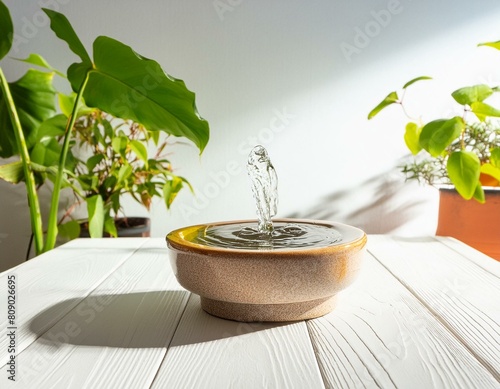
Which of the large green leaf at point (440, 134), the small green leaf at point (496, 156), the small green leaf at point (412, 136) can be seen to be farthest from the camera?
the small green leaf at point (412, 136)

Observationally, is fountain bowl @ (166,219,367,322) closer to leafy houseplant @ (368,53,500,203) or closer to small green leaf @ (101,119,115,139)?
leafy houseplant @ (368,53,500,203)

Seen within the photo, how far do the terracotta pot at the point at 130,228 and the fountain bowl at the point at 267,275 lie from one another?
1.21 m

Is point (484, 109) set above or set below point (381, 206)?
above

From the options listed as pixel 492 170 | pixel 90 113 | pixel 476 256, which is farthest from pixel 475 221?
pixel 90 113

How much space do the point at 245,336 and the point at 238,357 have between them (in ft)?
0.21

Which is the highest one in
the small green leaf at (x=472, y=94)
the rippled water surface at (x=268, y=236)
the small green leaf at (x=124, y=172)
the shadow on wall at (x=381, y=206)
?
the small green leaf at (x=472, y=94)

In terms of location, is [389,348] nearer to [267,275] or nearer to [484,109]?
[267,275]

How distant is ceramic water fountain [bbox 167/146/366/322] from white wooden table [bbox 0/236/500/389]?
2 cm

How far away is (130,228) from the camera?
5.99ft

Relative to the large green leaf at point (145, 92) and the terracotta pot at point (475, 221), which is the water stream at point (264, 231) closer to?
the large green leaf at point (145, 92)

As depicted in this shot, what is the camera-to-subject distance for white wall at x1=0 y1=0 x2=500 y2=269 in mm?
2035

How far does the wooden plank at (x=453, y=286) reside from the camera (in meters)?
0.58

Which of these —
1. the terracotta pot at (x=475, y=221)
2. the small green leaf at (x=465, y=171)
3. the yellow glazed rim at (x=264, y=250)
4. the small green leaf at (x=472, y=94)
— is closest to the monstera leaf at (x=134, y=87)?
the yellow glazed rim at (x=264, y=250)

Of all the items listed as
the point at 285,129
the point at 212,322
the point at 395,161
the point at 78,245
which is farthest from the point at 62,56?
the point at 212,322
